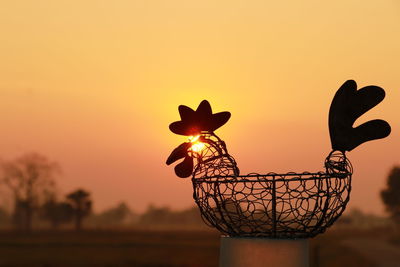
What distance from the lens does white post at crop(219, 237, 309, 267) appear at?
3451 mm

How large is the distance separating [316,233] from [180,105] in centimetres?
100

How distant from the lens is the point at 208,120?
3.87 metres

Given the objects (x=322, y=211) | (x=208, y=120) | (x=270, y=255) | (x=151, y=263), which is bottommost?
(x=270, y=255)

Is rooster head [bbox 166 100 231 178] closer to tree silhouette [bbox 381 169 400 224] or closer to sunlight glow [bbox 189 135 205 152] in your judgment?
sunlight glow [bbox 189 135 205 152]

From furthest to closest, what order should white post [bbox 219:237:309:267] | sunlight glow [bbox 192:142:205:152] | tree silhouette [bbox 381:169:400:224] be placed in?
tree silhouette [bbox 381:169:400:224] < sunlight glow [bbox 192:142:205:152] < white post [bbox 219:237:309:267]

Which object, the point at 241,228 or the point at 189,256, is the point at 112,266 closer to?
the point at 189,256

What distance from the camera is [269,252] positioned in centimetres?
346

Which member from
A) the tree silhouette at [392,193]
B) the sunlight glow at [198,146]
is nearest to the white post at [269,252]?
the sunlight glow at [198,146]

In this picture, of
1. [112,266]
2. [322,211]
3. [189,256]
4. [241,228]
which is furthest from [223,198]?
[189,256]

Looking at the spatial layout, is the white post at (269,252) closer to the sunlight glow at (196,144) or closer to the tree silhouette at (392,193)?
the sunlight glow at (196,144)

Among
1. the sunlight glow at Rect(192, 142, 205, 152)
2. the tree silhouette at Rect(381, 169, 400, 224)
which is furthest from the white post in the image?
the tree silhouette at Rect(381, 169, 400, 224)

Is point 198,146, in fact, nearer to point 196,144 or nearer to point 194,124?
point 196,144

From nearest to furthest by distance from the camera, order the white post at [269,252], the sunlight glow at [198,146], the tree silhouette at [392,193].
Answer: the white post at [269,252] → the sunlight glow at [198,146] → the tree silhouette at [392,193]

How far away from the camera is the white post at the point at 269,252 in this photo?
11.3 feet
